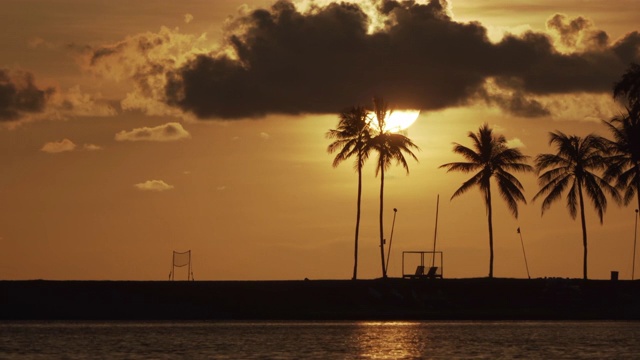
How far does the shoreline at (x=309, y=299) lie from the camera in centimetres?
11369

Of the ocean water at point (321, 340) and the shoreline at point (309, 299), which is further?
the shoreline at point (309, 299)

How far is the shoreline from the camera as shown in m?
114

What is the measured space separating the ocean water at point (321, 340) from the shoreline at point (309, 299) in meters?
2.74

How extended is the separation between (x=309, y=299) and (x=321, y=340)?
22780 mm

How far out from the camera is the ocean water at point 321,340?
8206cm

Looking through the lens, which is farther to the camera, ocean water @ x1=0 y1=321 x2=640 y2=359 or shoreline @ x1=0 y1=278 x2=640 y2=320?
shoreline @ x1=0 y1=278 x2=640 y2=320

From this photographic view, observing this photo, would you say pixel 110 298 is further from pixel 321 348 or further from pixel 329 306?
pixel 321 348

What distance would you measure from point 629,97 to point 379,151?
933 inches

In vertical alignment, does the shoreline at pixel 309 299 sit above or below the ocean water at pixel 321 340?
above

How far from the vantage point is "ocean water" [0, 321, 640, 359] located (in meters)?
82.1

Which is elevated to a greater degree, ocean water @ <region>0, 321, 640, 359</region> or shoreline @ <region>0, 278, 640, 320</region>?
shoreline @ <region>0, 278, 640, 320</region>

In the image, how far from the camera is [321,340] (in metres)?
92.9

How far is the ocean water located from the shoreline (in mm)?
2744

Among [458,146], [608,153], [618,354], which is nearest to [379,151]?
[458,146]
